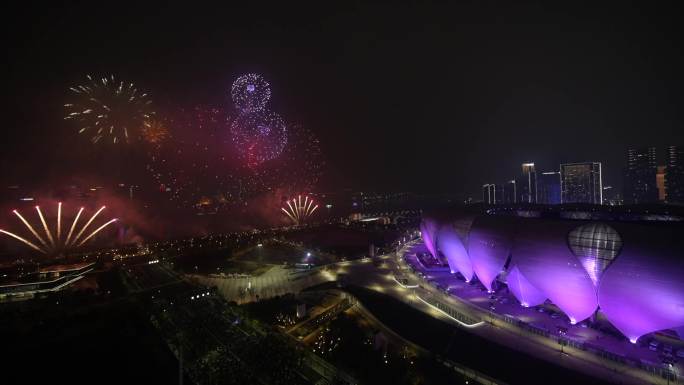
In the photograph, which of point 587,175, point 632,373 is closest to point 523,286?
point 632,373

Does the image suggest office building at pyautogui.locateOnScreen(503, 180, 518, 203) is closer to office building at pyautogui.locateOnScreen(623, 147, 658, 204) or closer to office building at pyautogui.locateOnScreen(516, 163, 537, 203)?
office building at pyautogui.locateOnScreen(516, 163, 537, 203)

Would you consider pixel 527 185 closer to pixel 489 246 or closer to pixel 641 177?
pixel 641 177

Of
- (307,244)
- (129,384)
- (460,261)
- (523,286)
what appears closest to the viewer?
(129,384)

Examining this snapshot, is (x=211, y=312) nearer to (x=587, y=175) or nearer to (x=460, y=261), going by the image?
(x=460, y=261)

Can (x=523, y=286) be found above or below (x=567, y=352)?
above

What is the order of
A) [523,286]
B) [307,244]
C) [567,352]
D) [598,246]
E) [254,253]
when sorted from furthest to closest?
[307,244] < [254,253] < [523,286] < [598,246] < [567,352]

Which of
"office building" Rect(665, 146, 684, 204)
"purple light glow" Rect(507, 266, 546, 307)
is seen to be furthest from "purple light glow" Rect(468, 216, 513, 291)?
"office building" Rect(665, 146, 684, 204)

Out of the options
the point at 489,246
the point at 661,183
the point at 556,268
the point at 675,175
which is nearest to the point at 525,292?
the point at 556,268

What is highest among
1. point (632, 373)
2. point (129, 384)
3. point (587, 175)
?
point (587, 175)
